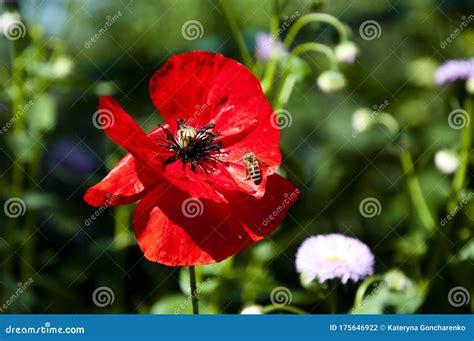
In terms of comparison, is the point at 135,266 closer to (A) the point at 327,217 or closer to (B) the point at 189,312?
(B) the point at 189,312

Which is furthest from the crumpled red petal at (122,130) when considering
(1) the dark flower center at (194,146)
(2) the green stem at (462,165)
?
(2) the green stem at (462,165)

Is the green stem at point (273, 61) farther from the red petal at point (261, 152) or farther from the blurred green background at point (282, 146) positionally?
the red petal at point (261, 152)

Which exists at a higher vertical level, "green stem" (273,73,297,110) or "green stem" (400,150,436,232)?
"green stem" (273,73,297,110)

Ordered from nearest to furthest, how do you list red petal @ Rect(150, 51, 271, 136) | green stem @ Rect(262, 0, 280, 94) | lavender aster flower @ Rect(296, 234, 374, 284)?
red petal @ Rect(150, 51, 271, 136), lavender aster flower @ Rect(296, 234, 374, 284), green stem @ Rect(262, 0, 280, 94)

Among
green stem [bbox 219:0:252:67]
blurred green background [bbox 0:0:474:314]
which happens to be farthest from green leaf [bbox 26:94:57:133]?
green stem [bbox 219:0:252:67]

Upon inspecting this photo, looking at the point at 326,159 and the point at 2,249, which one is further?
the point at 326,159

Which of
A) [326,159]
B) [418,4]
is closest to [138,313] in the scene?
[326,159]

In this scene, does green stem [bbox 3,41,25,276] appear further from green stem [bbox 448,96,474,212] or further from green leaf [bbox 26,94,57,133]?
green stem [bbox 448,96,474,212]
